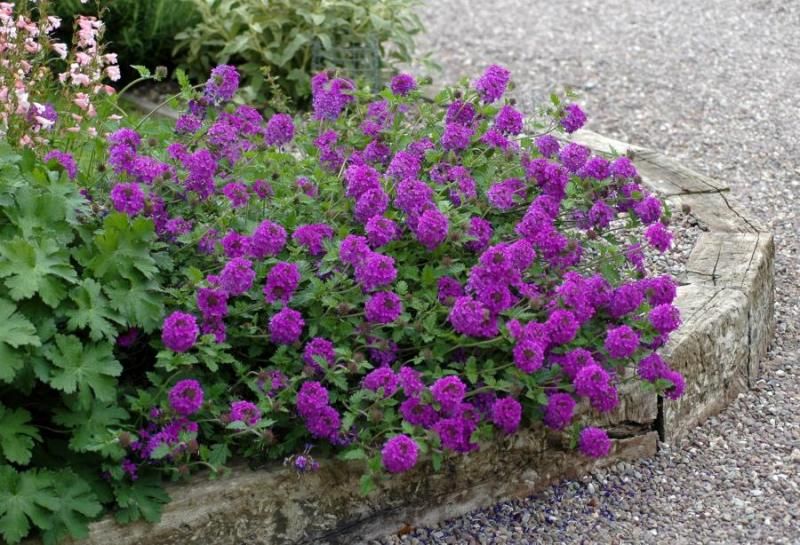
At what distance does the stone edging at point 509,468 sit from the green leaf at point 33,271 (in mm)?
569

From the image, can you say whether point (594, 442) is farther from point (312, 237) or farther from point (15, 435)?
point (15, 435)

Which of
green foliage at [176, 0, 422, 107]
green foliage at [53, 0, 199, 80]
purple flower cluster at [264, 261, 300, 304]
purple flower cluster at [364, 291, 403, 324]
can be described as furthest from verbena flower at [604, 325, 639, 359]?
green foliage at [53, 0, 199, 80]

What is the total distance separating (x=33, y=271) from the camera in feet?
8.85

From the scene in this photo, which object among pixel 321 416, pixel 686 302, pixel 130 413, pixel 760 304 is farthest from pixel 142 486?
pixel 760 304

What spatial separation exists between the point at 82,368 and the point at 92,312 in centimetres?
14

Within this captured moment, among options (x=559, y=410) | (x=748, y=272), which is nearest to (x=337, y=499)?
(x=559, y=410)

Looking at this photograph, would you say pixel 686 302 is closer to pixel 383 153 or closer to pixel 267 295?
pixel 383 153

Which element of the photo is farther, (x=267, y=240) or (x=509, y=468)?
(x=509, y=468)

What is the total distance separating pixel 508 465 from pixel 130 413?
1030 millimetres

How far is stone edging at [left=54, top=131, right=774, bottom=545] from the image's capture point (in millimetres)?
2885

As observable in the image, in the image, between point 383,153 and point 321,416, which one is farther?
point 383,153

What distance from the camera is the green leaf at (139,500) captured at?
2.78 metres

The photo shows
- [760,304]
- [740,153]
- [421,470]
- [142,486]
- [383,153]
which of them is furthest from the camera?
[740,153]

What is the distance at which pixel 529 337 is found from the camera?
295 cm
